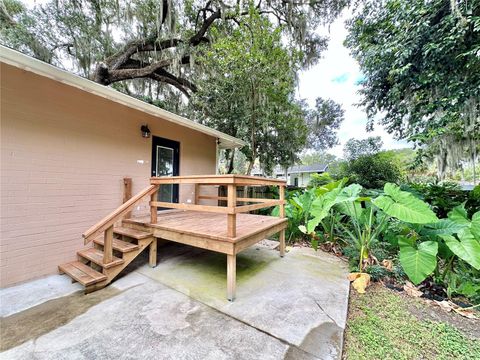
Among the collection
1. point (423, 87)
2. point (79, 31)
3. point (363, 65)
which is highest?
point (79, 31)

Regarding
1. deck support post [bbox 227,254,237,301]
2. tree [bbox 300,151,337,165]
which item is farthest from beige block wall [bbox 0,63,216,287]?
tree [bbox 300,151,337,165]

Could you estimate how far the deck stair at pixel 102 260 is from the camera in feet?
8.00

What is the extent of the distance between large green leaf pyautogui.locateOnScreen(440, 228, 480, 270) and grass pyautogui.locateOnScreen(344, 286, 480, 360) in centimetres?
70

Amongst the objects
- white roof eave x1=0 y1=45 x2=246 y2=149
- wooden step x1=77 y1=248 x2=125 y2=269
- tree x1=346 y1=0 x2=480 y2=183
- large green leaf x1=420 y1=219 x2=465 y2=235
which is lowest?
wooden step x1=77 y1=248 x2=125 y2=269

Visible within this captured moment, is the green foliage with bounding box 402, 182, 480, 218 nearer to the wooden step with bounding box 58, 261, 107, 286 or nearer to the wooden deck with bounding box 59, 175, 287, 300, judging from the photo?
the wooden deck with bounding box 59, 175, 287, 300

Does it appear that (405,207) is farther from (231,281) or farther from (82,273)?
(82,273)

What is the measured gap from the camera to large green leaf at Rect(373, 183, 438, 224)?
223 centimetres

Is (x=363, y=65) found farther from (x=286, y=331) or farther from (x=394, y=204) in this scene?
(x=286, y=331)

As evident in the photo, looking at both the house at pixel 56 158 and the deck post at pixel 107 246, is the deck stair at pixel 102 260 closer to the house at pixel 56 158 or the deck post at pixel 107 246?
the deck post at pixel 107 246

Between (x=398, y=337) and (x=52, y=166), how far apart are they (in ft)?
14.6

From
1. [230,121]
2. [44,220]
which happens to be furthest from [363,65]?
[44,220]

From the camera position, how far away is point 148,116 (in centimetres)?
403

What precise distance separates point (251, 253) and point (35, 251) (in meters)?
3.15

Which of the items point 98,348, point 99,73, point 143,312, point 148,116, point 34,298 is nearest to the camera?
point 98,348
